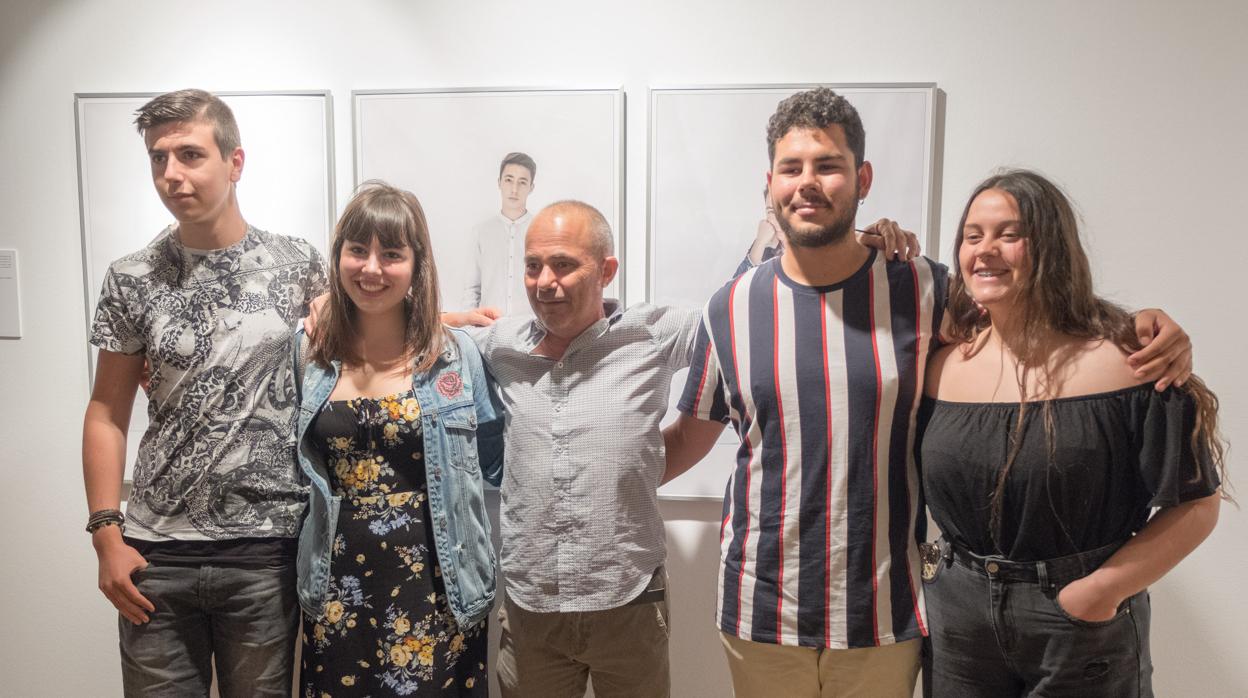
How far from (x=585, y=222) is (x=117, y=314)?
44.1 inches

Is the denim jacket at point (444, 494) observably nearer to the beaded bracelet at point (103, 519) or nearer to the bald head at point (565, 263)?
the bald head at point (565, 263)

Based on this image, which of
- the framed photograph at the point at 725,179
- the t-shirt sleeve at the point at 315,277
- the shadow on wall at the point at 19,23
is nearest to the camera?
the t-shirt sleeve at the point at 315,277

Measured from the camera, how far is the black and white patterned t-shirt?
171cm

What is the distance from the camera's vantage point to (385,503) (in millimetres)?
1658

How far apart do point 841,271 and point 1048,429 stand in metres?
0.50

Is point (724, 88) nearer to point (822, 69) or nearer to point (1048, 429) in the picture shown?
point (822, 69)

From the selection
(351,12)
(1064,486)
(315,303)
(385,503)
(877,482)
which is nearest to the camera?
(1064,486)

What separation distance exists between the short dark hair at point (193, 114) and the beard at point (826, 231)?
1305 mm

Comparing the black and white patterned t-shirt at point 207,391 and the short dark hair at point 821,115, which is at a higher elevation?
the short dark hair at point 821,115

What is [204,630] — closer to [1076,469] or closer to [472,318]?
[472,318]

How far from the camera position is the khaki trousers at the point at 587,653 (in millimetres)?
1678

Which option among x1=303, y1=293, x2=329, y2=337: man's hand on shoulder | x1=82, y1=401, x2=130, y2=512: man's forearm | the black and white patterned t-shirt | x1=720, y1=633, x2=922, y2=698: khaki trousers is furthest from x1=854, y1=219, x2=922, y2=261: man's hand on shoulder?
x1=82, y1=401, x2=130, y2=512: man's forearm

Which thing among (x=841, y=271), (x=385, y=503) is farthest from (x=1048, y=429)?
(x=385, y=503)

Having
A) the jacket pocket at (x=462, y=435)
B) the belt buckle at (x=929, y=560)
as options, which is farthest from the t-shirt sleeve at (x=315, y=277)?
the belt buckle at (x=929, y=560)
